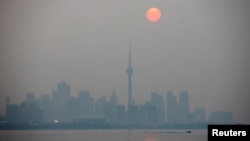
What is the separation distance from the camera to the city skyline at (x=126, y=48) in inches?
229

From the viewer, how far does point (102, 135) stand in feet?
19.0

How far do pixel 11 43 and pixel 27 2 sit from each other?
497 millimetres

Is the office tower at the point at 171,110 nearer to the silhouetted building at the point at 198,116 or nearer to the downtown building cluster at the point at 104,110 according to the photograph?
the downtown building cluster at the point at 104,110

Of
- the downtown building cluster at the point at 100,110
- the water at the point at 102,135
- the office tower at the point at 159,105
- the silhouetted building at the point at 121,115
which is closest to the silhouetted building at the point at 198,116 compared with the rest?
the downtown building cluster at the point at 100,110

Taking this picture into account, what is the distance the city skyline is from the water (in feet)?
0.99

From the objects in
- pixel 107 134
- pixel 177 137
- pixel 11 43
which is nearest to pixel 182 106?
pixel 177 137

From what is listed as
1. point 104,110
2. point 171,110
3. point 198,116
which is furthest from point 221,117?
point 104,110

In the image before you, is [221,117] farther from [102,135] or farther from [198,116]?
[102,135]

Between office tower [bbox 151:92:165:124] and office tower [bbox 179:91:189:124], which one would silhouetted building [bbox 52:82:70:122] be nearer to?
office tower [bbox 151:92:165:124]

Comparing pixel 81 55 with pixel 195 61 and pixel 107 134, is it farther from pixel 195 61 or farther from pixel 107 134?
pixel 195 61

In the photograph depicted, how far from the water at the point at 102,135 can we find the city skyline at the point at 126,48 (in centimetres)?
30

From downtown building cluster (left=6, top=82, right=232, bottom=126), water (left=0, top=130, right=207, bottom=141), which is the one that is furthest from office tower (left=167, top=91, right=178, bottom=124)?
water (left=0, top=130, right=207, bottom=141)

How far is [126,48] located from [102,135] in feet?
3.29

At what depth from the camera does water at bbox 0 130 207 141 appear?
5.76 meters
